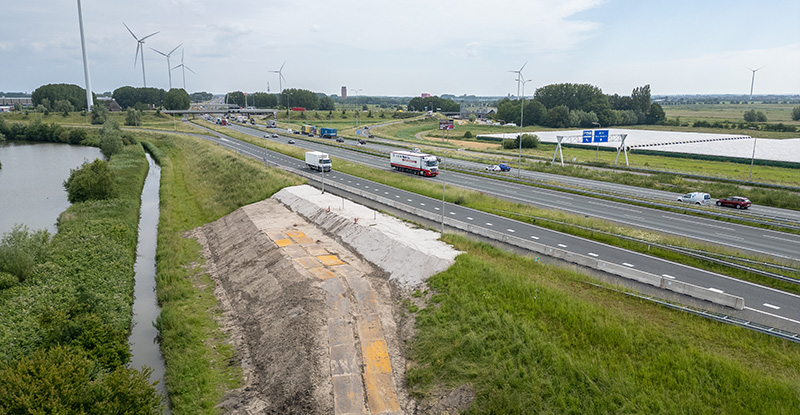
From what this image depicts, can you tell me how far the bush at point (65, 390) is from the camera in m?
15.8

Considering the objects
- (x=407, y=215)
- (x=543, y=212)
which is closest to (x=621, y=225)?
(x=543, y=212)

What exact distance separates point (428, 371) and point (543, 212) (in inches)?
990

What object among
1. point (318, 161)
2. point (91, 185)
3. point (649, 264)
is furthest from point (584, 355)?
point (318, 161)

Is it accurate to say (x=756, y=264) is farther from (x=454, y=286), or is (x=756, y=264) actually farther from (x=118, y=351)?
(x=118, y=351)

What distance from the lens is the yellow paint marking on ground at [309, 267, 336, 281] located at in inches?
1195

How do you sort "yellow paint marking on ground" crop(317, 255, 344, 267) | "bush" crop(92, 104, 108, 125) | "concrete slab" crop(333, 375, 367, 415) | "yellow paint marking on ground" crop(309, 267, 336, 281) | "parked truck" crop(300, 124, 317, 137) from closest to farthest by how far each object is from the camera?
"concrete slab" crop(333, 375, 367, 415), "yellow paint marking on ground" crop(309, 267, 336, 281), "yellow paint marking on ground" crop(317, 255, 344, 267), "parked truck" crop(300, 124, 317, 137), "bush" crop(92, 104, 108, 125)

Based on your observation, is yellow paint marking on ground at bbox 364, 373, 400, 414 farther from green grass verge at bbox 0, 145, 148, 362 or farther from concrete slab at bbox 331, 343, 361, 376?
green grass verge at bbox 0, 145, 148, 362

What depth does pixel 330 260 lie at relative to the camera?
3359 centimetres

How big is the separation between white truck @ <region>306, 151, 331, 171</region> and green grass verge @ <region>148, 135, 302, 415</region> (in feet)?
20.2

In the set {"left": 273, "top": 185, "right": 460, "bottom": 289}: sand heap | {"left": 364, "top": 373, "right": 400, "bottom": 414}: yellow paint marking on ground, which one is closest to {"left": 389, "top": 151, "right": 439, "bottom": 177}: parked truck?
{"left": 273, "top": 185, "right": 460, "bottom": 289}: sand heap

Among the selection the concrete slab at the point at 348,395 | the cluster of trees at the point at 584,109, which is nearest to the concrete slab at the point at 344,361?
the concrete slab at the point at 348,395

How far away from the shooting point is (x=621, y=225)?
39.5 metres

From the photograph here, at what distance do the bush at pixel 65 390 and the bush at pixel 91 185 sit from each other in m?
39.0

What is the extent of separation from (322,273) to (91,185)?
119 feet
